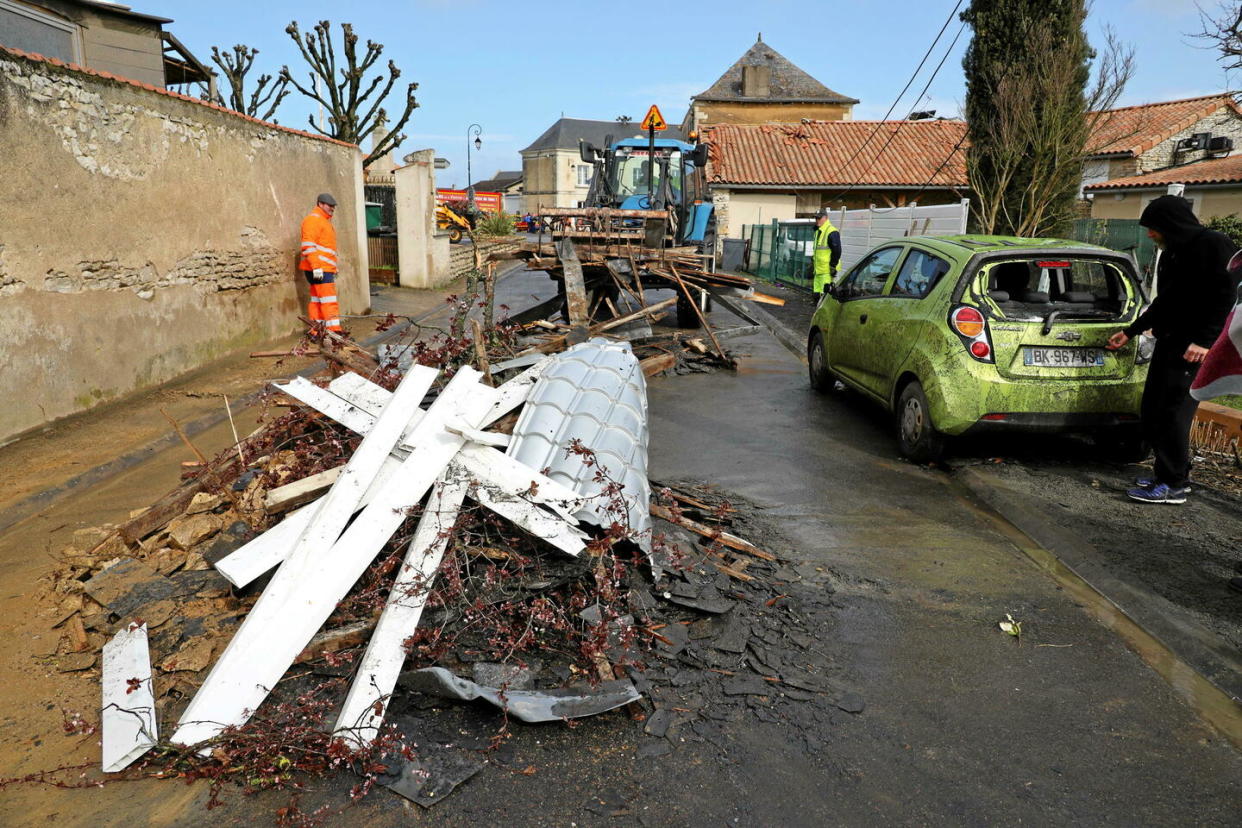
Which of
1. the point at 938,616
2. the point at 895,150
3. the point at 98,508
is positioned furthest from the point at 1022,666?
the point at 895,150

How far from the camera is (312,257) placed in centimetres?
1081

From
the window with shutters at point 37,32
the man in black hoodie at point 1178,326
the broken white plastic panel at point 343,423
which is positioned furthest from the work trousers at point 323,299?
the man in black hoodie at point 1178,326

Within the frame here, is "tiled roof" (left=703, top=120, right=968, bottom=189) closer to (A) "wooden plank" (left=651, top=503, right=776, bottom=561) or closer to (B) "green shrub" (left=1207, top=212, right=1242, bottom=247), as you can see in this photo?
(B) "green shrub" (left=1207, top=212, right=1242, bottom=247)

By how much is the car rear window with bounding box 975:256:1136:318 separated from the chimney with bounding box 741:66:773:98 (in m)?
47.7

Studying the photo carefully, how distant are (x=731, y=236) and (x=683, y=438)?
25.6 metres

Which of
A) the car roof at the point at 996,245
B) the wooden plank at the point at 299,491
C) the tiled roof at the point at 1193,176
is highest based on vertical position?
the tiled roof at the point at 1193,176

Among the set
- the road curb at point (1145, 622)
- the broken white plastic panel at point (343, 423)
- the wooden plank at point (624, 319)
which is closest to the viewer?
the road curb at point (1145, 622)

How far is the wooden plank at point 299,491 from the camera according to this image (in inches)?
157

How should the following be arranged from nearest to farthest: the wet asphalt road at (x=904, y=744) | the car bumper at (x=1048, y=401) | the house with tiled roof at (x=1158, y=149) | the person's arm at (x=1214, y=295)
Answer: the wet asphalt road at (x=904, y=744), the person's arm at (x=1214, y=295), the car bumper at (x=1048, y=401), the house with tiled roof at (x=1158, y=149)

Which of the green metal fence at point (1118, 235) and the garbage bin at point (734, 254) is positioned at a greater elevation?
the green metal fence at point (1118, 235)

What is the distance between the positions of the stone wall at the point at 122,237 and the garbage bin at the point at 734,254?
1734cm

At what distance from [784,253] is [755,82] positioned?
110ft

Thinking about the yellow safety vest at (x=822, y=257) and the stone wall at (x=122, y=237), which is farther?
the yellow safety vest at (x=822, y=257)

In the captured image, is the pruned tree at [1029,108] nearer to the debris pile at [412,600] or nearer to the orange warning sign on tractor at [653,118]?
the orange warning sign on tractor at [653,118]
